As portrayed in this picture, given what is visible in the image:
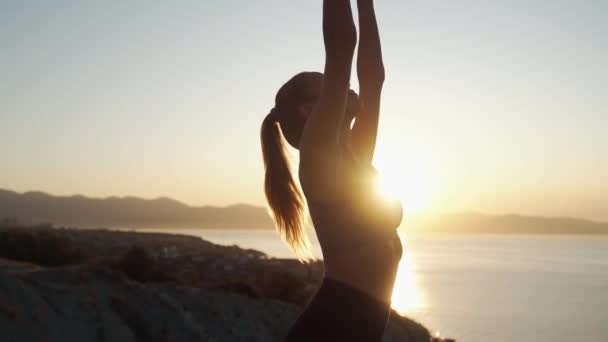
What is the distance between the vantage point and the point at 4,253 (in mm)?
14898

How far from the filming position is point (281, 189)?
2693 mm

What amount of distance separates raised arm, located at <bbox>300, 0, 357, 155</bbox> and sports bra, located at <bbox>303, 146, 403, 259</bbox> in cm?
20

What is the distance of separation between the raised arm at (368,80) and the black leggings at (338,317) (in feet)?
2.53

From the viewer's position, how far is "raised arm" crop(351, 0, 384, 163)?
275 cm

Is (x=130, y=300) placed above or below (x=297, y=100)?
Answer: below

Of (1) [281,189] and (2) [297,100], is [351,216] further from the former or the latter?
(1) [281,189]

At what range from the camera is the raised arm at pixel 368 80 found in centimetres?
275

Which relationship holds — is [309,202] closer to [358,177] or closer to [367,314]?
[358,177]

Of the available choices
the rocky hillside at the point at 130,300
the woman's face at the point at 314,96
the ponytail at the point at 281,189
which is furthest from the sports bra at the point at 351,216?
the rocky hillside at the point at 130,300

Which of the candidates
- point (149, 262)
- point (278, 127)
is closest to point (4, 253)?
point (149, 262)

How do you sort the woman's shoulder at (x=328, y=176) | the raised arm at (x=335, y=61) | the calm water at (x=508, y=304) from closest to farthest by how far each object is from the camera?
the raised arm at (x=335, y=61), the woman's shoulder at (x=328, y=176), the calm water at (x=508, y=304)

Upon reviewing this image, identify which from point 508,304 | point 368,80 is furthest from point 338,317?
point 508,304

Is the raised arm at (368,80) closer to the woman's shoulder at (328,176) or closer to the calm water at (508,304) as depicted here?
the woman's shoulder at (328,176)

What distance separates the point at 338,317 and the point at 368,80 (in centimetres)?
114
